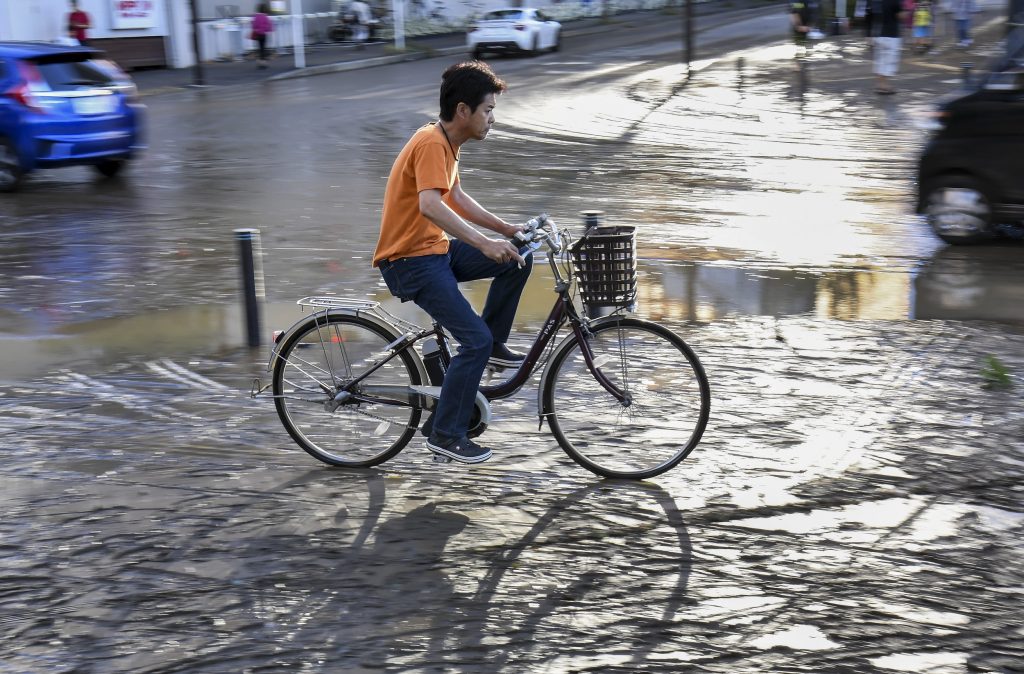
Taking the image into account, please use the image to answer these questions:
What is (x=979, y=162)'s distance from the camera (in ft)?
33.6

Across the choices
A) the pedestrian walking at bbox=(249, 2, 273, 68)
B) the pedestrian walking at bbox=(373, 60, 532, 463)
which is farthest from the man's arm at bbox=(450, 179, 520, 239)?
the pedestrian walking at bbox=(249, 2, 273, 68)

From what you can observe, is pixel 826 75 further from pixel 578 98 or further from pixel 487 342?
pixel 487 342

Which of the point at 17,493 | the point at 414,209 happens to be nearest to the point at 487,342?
the point at 414,209

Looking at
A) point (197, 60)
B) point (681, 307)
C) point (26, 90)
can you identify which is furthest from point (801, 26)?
point (681, 307)

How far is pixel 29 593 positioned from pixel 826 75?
978 inches

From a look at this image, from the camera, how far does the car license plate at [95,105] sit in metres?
14.8

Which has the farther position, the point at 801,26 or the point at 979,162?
the point at 801,26

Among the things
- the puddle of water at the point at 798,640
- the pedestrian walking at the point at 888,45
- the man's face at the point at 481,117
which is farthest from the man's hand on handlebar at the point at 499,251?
the pedestrian walking at the point at 888,45

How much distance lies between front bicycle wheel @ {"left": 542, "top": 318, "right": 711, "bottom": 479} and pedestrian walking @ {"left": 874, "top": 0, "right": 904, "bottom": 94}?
18035 mm

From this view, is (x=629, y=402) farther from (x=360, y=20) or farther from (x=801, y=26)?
(x=360, y=20)

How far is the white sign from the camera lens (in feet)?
110

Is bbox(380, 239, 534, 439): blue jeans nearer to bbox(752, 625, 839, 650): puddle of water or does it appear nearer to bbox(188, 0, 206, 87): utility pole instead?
bbox(752, 625, 839, 650): puddle of water

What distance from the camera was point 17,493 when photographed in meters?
5.33

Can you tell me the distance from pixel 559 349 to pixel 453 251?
654mm
